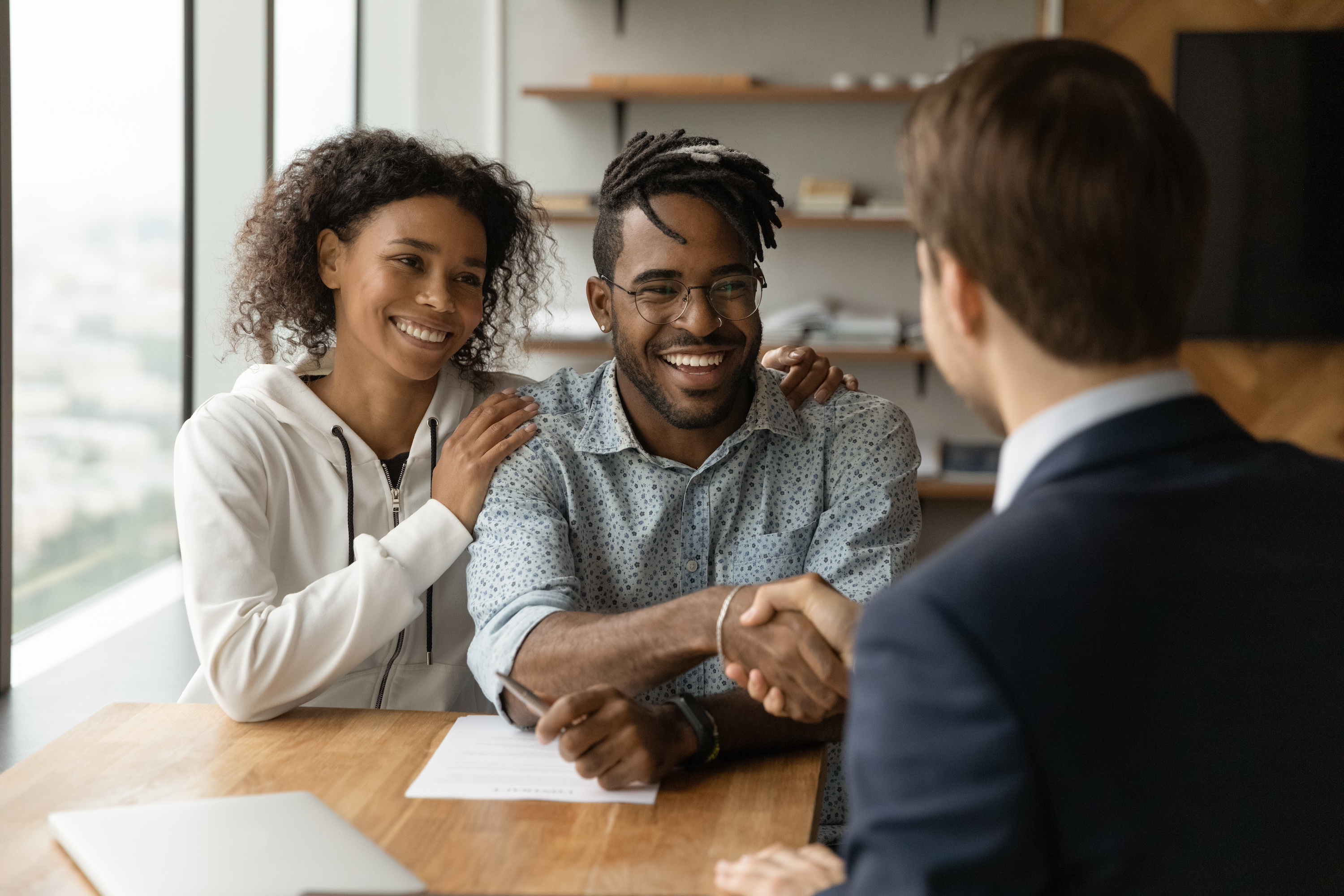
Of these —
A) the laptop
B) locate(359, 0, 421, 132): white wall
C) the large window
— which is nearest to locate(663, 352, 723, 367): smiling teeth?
the laptop

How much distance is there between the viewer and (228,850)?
1.10m

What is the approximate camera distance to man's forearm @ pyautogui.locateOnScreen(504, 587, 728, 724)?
1.38 meters

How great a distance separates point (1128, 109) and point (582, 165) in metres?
3.98

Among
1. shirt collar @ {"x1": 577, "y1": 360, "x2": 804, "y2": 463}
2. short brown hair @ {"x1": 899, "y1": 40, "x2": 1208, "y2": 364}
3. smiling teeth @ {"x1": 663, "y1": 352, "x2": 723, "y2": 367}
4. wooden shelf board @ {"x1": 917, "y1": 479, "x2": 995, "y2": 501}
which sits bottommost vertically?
wooden shelf board @ {"x1": 917, "y1": 479, "x2": 995, "y2": 501}

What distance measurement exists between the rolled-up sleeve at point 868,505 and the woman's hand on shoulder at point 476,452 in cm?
45

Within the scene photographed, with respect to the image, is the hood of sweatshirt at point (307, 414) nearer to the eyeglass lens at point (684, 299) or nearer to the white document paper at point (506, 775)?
the eyeglass lens at point (684, 299)

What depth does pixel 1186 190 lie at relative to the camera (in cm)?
79

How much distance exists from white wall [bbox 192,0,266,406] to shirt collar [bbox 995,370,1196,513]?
10.9 ft

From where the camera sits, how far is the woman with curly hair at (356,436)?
1.58 meters

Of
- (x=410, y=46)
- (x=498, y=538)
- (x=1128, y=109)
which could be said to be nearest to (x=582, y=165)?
(x=410, y=46)

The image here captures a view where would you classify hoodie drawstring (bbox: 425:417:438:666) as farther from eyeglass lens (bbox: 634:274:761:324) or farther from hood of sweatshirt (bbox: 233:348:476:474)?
eyeglass lens (bbox: 634:274:761:324)

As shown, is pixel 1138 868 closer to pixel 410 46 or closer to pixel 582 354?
pixel 582 354

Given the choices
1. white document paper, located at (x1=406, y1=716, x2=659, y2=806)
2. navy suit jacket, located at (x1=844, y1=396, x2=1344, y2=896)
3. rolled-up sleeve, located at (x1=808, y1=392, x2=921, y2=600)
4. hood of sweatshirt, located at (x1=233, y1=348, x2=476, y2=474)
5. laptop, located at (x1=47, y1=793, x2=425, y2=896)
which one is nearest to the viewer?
navy suit jacket, located at (x1=844, y1=396, x2=1344, y2=896)

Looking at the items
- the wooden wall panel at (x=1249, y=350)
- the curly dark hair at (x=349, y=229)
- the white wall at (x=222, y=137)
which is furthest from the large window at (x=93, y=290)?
the wooden wall panel at (x=1249, y=350)
